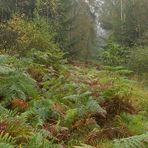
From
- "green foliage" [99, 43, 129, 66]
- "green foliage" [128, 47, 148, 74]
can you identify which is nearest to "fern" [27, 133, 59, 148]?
"green foliage" [128, 47, 148, 74]

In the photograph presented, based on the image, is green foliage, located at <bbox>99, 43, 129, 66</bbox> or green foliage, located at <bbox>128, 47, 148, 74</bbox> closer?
green foliage, located at <bbox>128, 47, 148, 74</bbox>

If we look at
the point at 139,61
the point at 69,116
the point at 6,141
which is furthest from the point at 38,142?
the point at 139,61

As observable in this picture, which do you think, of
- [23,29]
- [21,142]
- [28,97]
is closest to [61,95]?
[28,97]

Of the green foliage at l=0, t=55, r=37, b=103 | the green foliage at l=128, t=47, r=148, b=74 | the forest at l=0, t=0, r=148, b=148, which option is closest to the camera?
the forest at l=0, t=0, r=148, b=148

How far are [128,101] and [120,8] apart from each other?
28816 mm

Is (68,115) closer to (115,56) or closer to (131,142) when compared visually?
(131,142)

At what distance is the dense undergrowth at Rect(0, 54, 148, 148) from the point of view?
620cm

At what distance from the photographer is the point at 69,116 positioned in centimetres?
793

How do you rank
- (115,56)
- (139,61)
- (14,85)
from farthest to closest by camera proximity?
1. (115,56)
2. (139,61)
3. (14,85)

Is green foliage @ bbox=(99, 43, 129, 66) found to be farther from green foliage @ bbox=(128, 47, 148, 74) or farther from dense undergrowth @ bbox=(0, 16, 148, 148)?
dense undergrowth @ bbox=(0, 16, 148, 148)

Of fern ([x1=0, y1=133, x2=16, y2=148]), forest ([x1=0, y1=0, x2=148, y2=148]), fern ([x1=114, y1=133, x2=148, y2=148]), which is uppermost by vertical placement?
fern ([x1=0, y1=133, x2=16, y2=148])

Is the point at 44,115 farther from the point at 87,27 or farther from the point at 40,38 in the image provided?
the point at 87,27

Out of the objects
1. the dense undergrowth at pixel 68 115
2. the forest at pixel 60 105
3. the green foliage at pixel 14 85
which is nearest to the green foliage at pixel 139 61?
the forest at pixel 60 105

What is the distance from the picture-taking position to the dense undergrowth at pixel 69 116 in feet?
20.4
